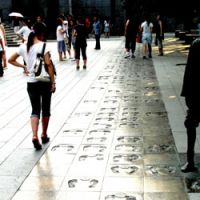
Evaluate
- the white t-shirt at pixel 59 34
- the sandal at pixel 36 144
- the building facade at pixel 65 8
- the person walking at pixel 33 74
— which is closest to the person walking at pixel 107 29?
the building facade at pixel 65 8

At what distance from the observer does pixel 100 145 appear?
6.84 m

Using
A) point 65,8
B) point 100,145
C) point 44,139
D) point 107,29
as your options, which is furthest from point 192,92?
point 65,8

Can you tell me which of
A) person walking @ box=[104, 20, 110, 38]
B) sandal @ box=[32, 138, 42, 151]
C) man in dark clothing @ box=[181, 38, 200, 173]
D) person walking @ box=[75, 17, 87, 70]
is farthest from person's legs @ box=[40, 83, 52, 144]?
person walking @ box=[104, 20, 110, 38]

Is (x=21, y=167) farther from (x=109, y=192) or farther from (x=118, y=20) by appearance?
(x=118, y=20)

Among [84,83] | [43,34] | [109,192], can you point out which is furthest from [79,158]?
[84,83]

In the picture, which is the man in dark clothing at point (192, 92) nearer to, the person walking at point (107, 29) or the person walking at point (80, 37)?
the person walking at point (80, 37)

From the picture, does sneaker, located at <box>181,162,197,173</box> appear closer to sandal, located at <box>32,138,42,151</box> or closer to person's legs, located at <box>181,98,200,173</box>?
person's legs, located at <box>181,98,200,173</box>

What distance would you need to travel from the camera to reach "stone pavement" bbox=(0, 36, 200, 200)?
5133mm

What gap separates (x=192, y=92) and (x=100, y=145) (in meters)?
1.94

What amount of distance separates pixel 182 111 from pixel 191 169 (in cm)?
350

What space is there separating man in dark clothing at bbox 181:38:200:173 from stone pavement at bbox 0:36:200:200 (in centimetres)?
25

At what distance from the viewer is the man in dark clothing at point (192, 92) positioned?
5.43 metres

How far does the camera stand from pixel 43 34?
21.7 ft

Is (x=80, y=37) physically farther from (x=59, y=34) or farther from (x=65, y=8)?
(x=65, y=8)
